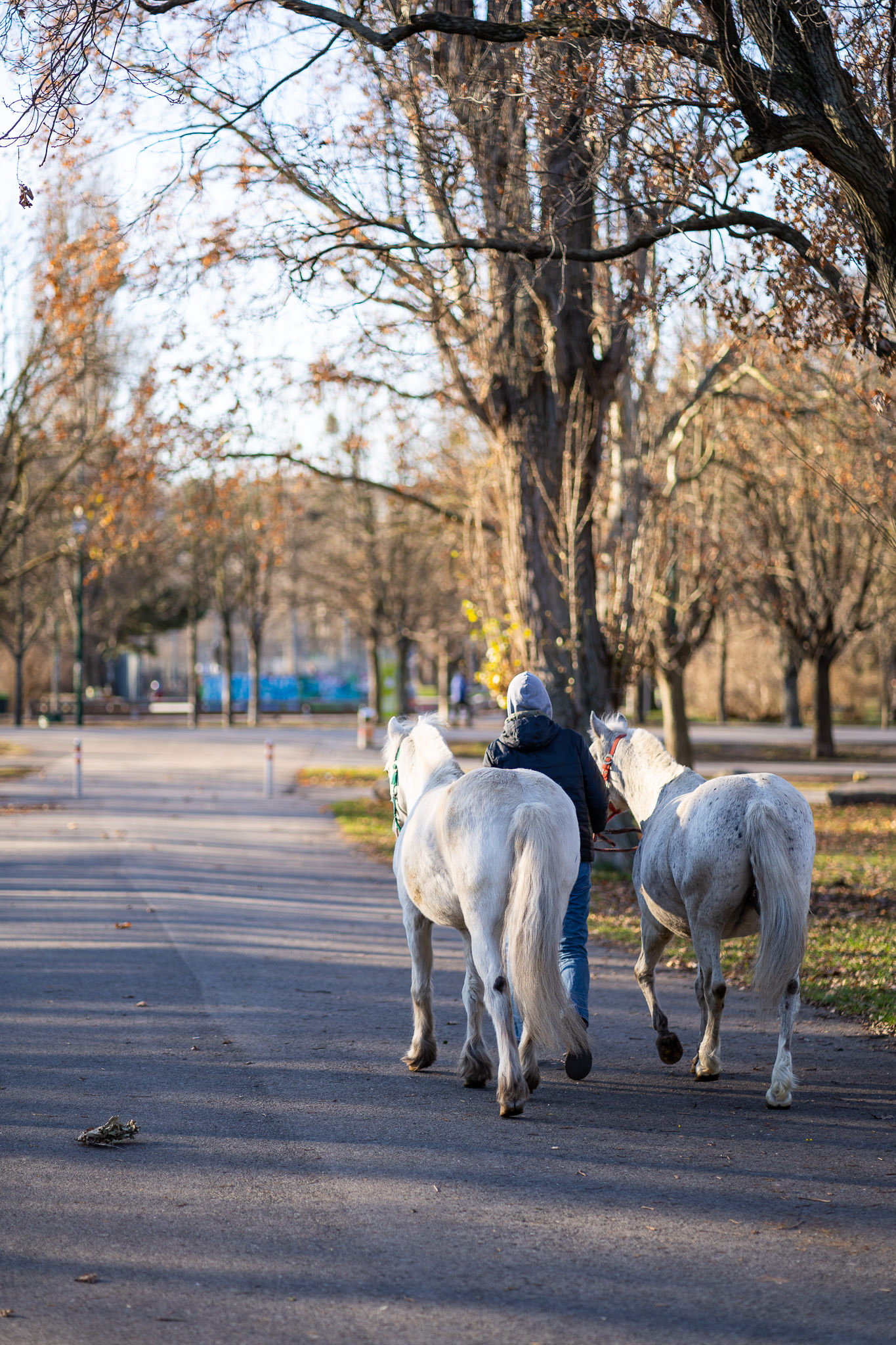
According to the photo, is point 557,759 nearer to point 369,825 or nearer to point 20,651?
point 369,825

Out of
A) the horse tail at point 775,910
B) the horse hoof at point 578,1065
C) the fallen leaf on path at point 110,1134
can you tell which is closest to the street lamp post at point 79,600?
the horse hoof at point 578,1065

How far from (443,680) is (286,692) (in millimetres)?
13225

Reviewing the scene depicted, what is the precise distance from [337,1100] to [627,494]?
40.7ft

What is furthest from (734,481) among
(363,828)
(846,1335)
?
(846,1335)

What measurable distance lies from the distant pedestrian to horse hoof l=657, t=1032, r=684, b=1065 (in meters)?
37.4

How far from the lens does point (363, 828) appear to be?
1848 cm

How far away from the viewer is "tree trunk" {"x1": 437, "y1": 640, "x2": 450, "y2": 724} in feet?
153

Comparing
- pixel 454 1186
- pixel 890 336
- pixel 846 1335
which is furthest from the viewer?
pixel 890 336

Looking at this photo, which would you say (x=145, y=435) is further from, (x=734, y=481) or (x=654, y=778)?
(x=734, y=481)

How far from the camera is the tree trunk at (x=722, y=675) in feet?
154

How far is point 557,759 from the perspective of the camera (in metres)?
6.99

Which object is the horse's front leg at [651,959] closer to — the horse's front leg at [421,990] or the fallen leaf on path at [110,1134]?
the horse's front leg at [421,990]

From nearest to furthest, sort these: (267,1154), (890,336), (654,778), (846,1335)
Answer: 1. (846,1335)
2. (267,1154)
3. (654,778)
4. (890,336)

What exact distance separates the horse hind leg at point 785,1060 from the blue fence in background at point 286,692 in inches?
2095
